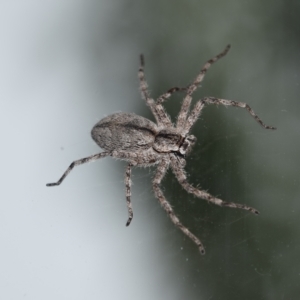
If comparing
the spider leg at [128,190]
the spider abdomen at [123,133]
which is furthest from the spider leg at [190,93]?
the spider leg at [128,190]

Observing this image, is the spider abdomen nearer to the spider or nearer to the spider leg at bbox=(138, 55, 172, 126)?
the spider

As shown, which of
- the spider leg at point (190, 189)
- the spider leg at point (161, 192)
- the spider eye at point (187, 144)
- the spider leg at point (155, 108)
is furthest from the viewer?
the spider leg at point (155, 108)

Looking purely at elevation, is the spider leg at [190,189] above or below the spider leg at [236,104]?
below

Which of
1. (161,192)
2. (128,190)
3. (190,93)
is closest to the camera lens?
(128,190)

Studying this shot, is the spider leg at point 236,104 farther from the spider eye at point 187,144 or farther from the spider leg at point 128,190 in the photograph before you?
the spider leg at point 128,190

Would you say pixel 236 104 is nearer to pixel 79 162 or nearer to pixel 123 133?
pixel 123 133

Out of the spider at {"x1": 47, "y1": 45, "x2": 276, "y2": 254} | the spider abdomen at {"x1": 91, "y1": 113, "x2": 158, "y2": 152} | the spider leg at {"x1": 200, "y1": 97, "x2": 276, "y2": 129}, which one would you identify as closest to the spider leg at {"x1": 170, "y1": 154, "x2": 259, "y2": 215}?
the spider at {"x1": 47, "y1": 45, "x2": 276, "y2": 254}

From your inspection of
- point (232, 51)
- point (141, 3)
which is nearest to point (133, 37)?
point (141, 3)

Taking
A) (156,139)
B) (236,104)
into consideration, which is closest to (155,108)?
(156,139)
